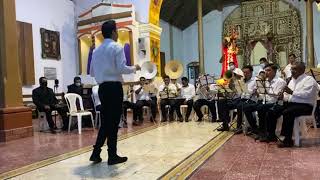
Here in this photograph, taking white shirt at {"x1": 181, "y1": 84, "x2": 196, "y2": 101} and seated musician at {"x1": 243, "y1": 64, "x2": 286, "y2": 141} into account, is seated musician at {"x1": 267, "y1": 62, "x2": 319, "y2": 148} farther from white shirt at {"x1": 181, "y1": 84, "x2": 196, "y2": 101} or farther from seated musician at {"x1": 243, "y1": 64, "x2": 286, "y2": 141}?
white shirt at {"x1": 181, "y1": 84, "x2": 196, "y2": 101}

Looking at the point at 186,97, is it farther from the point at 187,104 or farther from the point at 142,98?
the point at 142,98

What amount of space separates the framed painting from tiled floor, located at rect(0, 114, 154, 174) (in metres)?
4.59

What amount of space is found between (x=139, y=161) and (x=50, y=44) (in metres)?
8.33

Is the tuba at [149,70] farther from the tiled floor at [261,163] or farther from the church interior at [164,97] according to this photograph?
the tiled floor at [261,163]

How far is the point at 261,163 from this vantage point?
12.4ft

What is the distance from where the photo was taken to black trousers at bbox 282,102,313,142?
183 inches

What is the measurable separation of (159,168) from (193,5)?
44.6 feet

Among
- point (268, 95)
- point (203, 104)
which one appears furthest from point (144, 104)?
point (268, 95)

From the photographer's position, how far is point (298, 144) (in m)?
4.69

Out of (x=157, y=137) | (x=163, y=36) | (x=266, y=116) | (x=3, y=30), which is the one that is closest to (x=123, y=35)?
(x=163, y=36)

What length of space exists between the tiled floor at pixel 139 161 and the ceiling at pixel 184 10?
10.4 m

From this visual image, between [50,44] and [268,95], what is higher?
[50,44]

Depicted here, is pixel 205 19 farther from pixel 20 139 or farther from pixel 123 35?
pixel 20 139

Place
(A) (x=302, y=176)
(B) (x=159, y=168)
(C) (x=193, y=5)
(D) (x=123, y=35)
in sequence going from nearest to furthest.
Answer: (A) (x=302, y=176), (B) (x=159, y=168), (D) (x=123, y=35), (C) (x=193, y=5)
